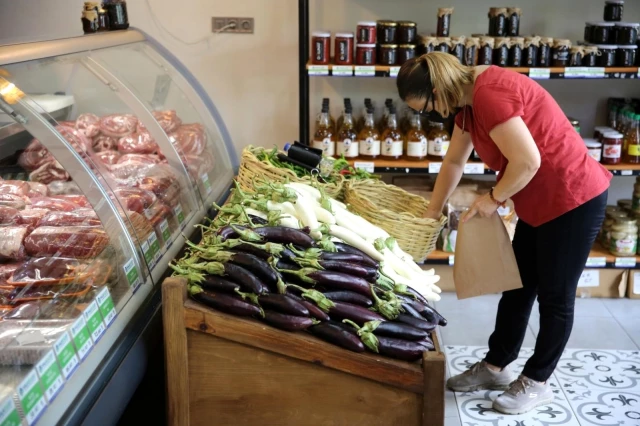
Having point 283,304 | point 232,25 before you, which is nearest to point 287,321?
point 283,304

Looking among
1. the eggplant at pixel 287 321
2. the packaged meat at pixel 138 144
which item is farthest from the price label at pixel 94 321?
the packaged meat at pixel 138 144

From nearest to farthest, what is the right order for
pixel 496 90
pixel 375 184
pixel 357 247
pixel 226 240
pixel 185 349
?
pixel 185 349 → pixel 226 240 → pixel 357 247 → pixel 496 90 → pixel 375 184

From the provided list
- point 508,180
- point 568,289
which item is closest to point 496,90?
point 508,180

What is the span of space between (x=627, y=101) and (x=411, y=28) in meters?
1.53

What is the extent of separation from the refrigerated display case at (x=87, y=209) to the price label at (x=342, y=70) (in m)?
1.03

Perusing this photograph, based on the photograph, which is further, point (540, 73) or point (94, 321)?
point (540, 73)

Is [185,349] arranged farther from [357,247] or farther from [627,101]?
[627,101]

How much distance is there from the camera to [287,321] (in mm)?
1912

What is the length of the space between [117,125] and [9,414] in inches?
69.5

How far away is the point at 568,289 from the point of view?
2926 mm

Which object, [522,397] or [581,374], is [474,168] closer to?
[581,374]

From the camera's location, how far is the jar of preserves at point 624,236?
438cm

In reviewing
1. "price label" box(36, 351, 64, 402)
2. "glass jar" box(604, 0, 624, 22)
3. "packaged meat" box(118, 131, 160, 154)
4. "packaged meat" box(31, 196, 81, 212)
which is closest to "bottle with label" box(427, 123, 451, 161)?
"glass jar" box(604, 0, 624, 22)

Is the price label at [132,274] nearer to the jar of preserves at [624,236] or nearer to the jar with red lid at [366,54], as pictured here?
the jar with red lid at [366,54]
